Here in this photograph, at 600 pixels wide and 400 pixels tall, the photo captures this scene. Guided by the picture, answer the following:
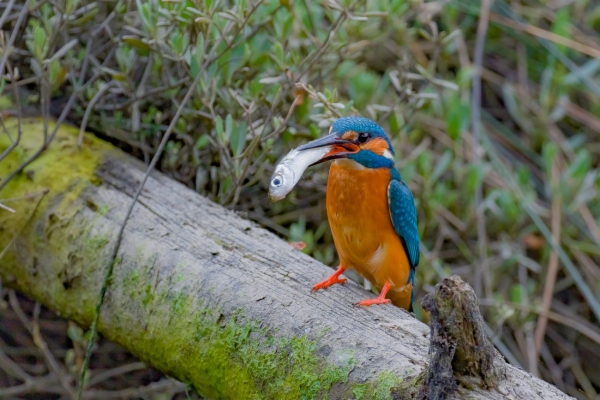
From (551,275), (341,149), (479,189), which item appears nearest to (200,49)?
(341,149)

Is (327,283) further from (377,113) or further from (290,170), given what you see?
(377,113)

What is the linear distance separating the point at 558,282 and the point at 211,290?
2.29m

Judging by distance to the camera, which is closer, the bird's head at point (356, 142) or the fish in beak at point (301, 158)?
the fish in beak at point (301, 158)

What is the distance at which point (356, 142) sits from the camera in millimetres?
2123

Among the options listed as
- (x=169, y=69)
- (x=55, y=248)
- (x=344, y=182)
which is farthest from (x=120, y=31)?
(x=344, y=182)

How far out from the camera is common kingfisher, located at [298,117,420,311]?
2.19 meters

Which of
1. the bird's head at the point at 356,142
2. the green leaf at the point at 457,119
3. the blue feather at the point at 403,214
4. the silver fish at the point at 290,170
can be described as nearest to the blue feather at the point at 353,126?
the bird's head at the point at 356,142

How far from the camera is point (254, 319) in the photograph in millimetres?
1844

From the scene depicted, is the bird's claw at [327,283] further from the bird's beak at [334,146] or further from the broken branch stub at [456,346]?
the broken branch stub at [456,346]

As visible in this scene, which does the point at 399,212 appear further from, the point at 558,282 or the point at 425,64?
the point at 425,64

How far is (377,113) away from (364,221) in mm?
1118

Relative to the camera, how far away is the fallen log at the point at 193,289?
167 centimetres

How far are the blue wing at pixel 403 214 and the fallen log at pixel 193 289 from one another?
288 mm

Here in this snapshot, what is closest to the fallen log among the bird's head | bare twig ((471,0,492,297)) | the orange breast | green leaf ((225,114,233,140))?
the orange breast
